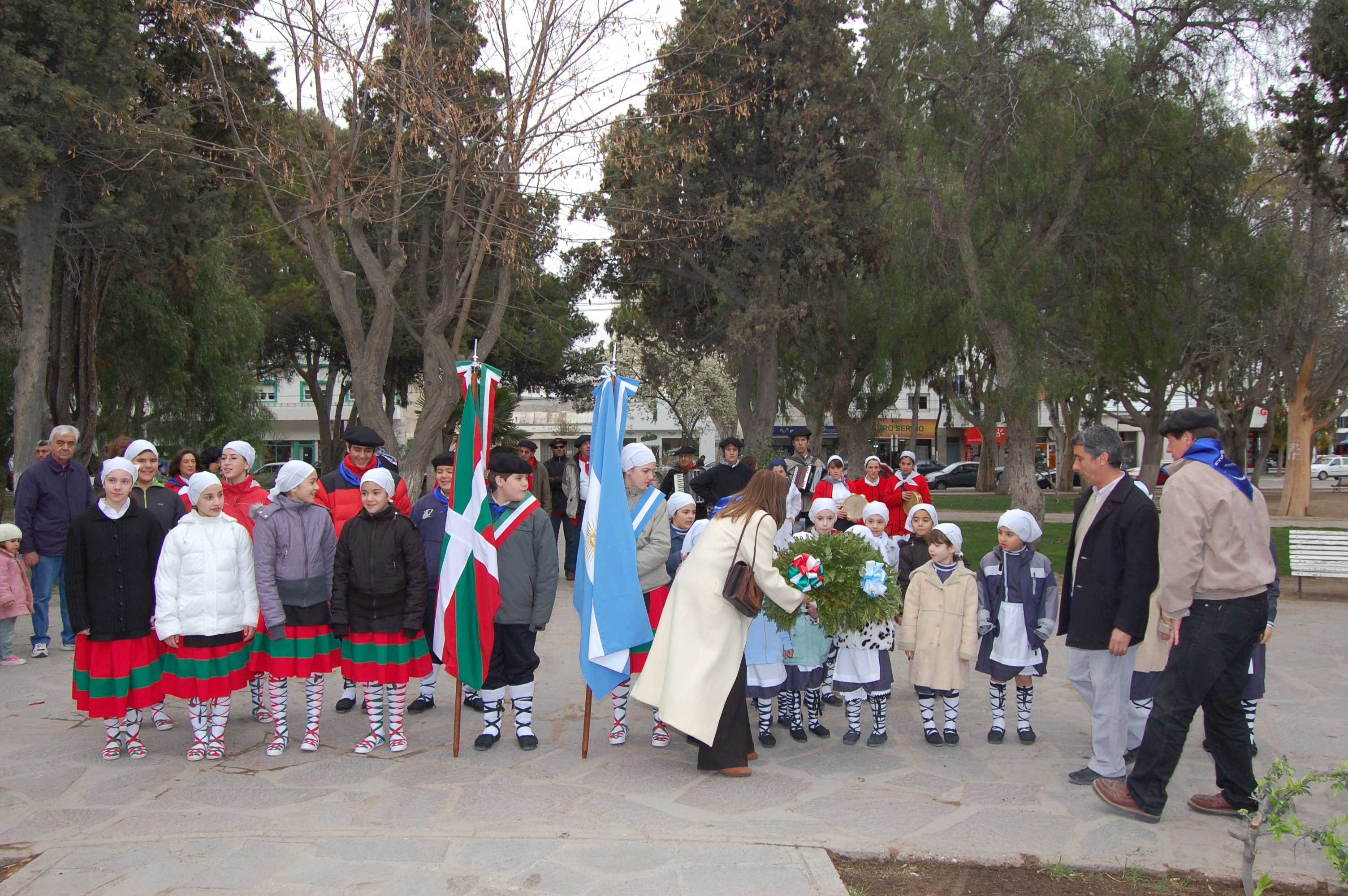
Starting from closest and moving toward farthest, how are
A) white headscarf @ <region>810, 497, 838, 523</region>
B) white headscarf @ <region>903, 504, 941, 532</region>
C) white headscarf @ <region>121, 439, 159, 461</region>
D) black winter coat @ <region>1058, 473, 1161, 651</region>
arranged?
black winter coat @ <region>1058, 473, 1161, 651</region>
white headscarf @ <region>810, 497, 838, 523</region>
white headscarf @ <region>903, 504, 941, 532</region>
white headscarf @ <region>121, 439, 159, 461</region>

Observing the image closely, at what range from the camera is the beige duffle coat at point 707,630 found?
5.66 m

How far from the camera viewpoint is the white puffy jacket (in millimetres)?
5875

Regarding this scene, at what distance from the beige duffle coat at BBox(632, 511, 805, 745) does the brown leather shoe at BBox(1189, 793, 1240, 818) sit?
2.25m

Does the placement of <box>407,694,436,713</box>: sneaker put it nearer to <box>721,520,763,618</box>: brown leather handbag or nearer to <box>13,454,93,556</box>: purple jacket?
<box>721,520,763,618</box>: brown leather handbag

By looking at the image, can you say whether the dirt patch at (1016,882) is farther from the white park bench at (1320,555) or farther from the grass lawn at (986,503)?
the grass lawn at (986,503)

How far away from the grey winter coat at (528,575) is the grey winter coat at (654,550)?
597 mm

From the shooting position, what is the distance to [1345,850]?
3.81 meters

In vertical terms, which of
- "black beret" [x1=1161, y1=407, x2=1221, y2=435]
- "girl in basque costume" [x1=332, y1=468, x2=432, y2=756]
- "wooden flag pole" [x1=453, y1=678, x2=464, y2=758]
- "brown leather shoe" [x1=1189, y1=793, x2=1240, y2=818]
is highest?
"black beret" [x1=1161, y1=407, x2=1221, y2=435]

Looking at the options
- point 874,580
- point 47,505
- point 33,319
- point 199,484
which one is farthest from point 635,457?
point 33,319

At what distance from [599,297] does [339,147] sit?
474 inches

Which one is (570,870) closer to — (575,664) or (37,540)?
(575,664)

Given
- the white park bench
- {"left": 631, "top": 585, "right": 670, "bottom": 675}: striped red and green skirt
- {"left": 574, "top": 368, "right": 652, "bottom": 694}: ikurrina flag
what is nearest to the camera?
{"left": 574, "top": 368, "right": 652, "bottom": 694}: ikurrina flag

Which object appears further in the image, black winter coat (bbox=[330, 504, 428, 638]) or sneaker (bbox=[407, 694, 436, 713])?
sneaker (bbox=[407, 694, 436, 713])

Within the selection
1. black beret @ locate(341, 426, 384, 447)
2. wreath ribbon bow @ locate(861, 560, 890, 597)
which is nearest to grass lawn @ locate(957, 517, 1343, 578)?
wreath ribbon bow @ locate(861, 560, 890, 597)
